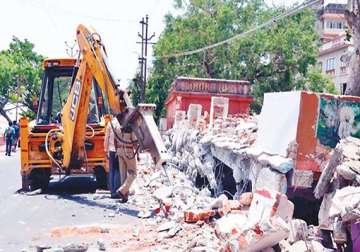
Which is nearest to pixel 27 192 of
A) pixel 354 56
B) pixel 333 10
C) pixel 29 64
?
pixel 354 56

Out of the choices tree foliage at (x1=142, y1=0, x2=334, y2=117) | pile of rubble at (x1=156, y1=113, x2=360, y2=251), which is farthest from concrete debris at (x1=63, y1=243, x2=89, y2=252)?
tree foliage at (x1=142, y1=0, x2=334, y2=117)

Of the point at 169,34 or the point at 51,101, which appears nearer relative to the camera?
the point at 51,101

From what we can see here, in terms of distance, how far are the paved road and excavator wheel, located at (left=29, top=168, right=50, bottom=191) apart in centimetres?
23

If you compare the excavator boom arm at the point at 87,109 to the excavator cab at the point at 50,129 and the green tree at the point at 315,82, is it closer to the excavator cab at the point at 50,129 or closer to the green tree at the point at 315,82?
the excavator cab at the point at 50,129

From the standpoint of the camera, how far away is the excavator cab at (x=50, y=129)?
11.2 meters

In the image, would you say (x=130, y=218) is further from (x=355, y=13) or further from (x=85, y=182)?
(x=355, y=13)

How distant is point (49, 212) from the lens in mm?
9258

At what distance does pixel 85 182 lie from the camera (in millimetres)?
12992

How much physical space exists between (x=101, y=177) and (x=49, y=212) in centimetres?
259

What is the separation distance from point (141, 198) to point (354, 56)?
4744 mm

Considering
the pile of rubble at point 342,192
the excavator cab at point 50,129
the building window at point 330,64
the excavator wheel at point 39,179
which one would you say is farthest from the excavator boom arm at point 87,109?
the building window at point 330,64

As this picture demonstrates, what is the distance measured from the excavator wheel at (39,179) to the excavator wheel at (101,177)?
3.21ft

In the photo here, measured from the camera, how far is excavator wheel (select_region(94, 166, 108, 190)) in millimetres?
11606

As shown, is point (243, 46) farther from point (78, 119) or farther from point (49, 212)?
point (49, 212)
